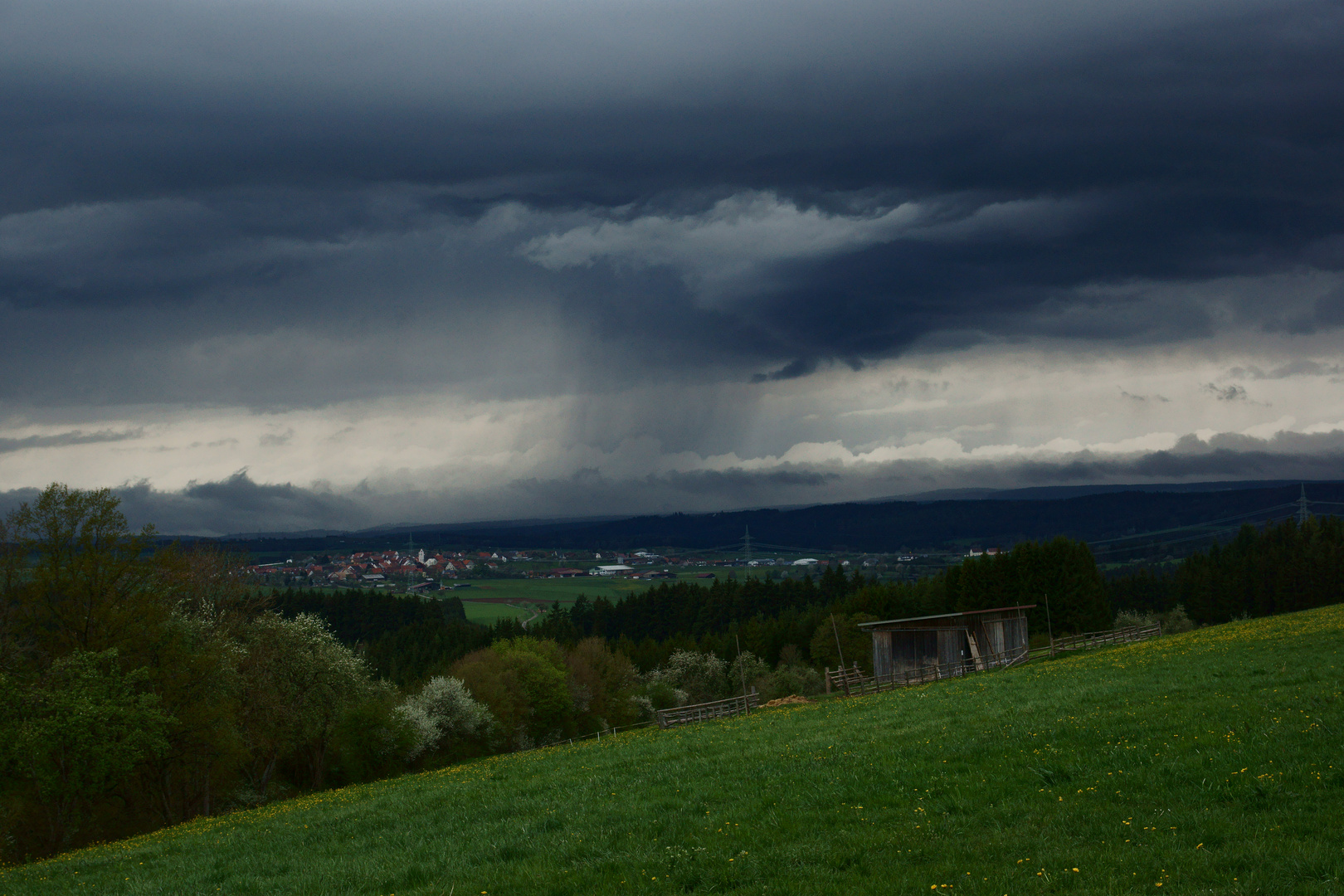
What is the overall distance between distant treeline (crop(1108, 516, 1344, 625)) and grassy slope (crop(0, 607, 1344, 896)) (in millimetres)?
106785

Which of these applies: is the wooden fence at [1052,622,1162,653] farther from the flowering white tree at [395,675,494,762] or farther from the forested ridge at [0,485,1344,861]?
the flowering white tree at [395,675,494,762]

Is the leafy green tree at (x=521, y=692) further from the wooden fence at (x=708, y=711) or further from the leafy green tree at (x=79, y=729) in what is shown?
the leafy green tree at (x=79, y=729)

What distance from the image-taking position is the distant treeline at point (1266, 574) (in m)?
114

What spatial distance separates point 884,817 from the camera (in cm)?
1339

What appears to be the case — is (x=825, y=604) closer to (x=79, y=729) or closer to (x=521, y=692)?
(x=521, y=692)

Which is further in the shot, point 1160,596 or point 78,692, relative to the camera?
point 1160,596

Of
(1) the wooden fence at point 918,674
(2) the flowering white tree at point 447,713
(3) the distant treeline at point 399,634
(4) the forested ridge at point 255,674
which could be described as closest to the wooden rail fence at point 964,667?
(1) the wooden fence at point 918,674

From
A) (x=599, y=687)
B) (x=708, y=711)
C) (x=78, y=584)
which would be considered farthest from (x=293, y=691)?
(x=599, y=687)

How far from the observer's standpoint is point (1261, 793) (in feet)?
39.8

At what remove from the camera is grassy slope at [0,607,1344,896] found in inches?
417

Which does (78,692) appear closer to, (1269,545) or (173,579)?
(173,579)

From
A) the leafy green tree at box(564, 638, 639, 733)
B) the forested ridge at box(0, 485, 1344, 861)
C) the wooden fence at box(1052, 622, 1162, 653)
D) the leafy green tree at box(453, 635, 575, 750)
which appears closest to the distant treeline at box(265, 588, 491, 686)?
the leafy green tree at box(564, 638, 639, 733)

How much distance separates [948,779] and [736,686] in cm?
10531

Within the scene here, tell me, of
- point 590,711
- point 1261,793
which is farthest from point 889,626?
point 590,711
